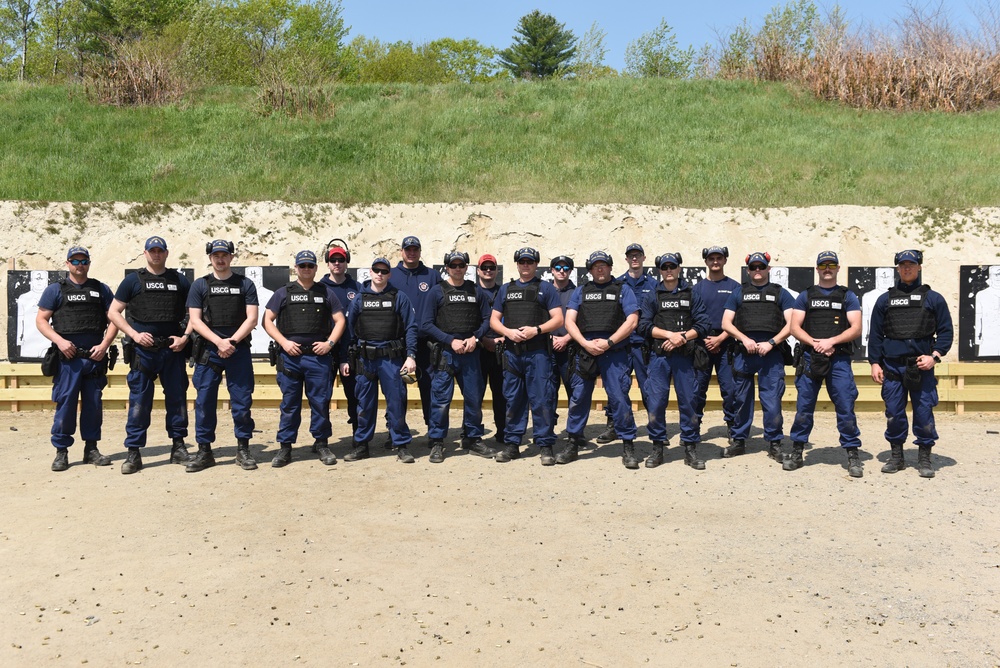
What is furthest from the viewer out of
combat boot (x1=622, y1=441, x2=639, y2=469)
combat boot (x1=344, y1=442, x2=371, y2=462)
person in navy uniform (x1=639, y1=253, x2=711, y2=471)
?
combat boot (x1=344, y1=442, x2=371, y2=462)

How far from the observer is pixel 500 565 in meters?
5.76

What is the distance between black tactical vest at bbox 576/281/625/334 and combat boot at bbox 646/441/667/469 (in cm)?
129

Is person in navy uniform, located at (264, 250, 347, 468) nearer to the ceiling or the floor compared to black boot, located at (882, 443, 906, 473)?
nearer to the ceiling

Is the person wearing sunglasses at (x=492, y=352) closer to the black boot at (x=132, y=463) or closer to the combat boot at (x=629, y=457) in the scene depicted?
the combat boot at (x=629, y=457)

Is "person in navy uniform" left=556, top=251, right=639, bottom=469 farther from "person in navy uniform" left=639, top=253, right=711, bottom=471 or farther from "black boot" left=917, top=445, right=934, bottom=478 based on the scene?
"black boot" left=917, top=445, right=934, bottom=478

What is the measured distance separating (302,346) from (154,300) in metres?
1.55

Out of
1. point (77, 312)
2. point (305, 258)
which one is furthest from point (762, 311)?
point (77, 312)

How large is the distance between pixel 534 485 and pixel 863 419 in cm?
587

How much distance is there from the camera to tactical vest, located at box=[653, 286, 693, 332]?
9.07 meters

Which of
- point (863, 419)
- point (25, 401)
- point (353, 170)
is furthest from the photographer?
point (353, 170)

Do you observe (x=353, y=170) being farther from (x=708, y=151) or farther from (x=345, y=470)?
(x=345, y=470)

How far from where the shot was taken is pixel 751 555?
595 cm

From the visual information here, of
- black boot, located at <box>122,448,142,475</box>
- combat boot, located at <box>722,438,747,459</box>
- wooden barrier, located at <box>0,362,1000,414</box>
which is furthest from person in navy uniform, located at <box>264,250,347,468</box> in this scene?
combat boot, located at <box>722,438,747,459</box>

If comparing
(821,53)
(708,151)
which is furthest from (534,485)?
(821,53)
